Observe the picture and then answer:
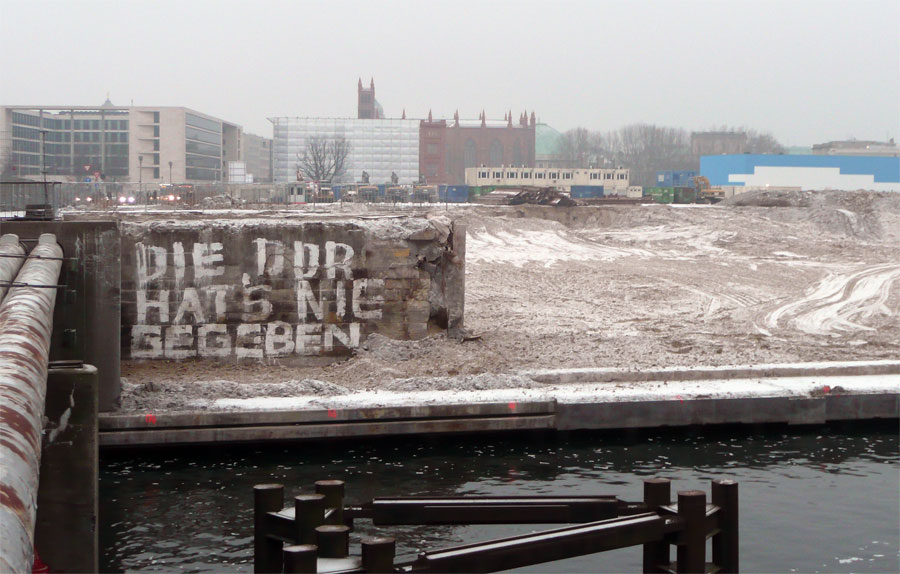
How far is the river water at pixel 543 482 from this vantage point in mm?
11633

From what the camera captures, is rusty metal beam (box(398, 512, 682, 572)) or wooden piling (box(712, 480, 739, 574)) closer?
rusty metal beam (box(398, 512, 682, 572))

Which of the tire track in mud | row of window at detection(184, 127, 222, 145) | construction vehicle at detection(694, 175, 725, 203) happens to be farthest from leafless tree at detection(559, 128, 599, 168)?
the tire track in mud

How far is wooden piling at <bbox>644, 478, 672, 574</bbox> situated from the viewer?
873 centimetres

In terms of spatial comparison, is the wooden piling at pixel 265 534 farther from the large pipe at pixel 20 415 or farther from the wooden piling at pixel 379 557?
the large pipe at pixel 20 415

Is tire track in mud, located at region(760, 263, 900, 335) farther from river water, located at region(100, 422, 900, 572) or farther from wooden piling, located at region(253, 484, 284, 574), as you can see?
wooden piling, located at region(253, 484, 284, 574)

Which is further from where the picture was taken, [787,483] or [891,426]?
[891,426]

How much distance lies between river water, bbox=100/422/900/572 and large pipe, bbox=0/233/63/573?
3.50 metres

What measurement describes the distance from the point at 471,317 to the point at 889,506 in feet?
41.6

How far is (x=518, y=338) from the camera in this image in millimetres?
22328

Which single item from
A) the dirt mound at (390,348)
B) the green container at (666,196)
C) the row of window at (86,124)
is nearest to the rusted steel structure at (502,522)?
the dirt mound at (390,348)

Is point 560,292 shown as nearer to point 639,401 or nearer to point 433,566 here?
point 639,401

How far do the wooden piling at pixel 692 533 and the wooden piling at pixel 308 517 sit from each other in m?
3.01

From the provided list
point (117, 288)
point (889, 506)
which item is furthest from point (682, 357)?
point (117, 288)

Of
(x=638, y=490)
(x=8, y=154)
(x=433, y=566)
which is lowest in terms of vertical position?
(x=638, y=490)
